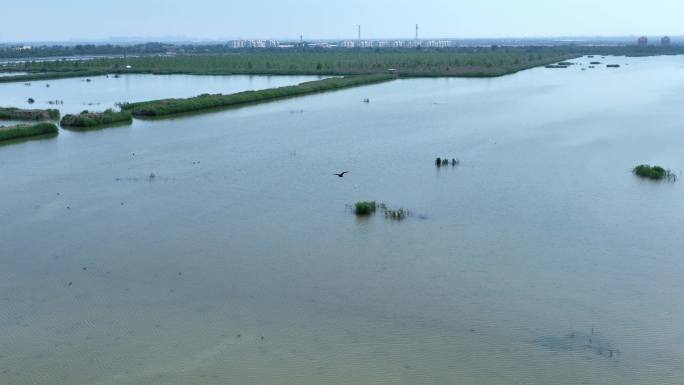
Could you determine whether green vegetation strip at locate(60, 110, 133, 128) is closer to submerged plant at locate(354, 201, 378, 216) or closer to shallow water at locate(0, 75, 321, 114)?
shallow water at locate(0, 75, 321, 114)

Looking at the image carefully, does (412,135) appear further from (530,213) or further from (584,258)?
(584,258)

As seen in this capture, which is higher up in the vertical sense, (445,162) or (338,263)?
(445,162)

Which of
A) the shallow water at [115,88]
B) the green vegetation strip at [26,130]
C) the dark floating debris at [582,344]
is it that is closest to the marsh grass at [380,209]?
the dark floating debris at [582,344]

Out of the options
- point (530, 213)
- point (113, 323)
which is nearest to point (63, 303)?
point (113, 323)

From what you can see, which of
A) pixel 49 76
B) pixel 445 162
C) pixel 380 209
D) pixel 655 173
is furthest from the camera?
pixel 49 76

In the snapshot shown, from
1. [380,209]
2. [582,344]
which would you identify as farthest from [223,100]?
[582,344]

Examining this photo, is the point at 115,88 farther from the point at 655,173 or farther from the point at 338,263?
the point at 338,263
